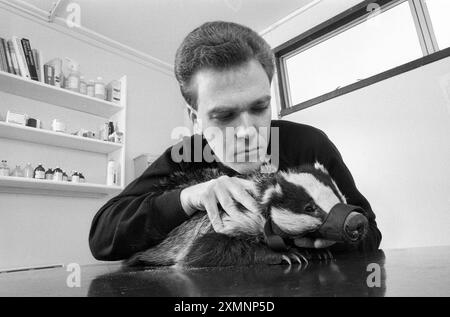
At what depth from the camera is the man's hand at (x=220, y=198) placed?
2.67 feet

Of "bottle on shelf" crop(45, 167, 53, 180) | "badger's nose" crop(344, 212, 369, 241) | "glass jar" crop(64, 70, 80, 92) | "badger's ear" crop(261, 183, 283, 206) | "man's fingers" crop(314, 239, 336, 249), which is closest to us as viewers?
"badger's nose" crop(344, 212, 369, 241)

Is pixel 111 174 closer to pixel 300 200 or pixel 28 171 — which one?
pixel 28 171

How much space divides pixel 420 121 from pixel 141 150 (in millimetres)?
2556

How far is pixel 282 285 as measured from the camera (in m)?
0.38

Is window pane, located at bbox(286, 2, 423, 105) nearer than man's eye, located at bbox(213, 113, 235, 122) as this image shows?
No

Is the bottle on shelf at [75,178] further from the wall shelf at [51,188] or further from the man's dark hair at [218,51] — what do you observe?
the man's dark hair at [218,51]

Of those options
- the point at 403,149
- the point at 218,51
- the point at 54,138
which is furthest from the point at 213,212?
the point at 54,138

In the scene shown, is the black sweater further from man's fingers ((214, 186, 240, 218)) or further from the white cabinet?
the white cabinet

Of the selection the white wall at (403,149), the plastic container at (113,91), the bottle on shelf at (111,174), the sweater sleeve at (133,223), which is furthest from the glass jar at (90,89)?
the white wall at (403,149)

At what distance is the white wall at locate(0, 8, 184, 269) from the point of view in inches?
96.4

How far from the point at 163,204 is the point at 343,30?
106 inches

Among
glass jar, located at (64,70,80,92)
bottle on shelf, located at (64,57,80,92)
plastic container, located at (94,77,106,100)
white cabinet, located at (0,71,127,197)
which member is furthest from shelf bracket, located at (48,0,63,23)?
white cabinet, located at (0,71,127,197)

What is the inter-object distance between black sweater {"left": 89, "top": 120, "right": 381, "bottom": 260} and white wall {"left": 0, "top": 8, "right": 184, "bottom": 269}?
171cm

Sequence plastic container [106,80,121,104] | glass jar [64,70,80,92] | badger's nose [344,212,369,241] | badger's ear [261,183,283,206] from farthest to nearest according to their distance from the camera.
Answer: plastic container [106,80,121,104]
glass jar [64,70,80,92]
badger's ear [261,183,283,206]
badger's nose [344,212,369,241]
